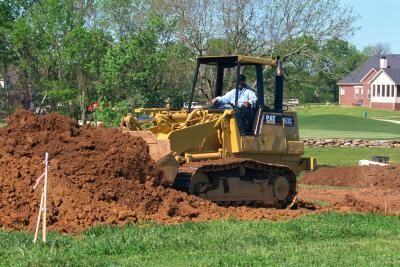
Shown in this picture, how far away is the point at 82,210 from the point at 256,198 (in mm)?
4707

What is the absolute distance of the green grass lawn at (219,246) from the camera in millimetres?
9289

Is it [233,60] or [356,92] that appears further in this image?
[356,92]

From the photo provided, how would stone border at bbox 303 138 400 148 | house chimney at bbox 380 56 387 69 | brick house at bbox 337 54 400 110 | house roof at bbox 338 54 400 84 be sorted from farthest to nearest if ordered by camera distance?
house roof at bbox 338 54 400 84 → house chimney at bbox 380 56 387 69 → brick house at bbox 337 54 400 110 → stone border at bbox 303 138 400 148

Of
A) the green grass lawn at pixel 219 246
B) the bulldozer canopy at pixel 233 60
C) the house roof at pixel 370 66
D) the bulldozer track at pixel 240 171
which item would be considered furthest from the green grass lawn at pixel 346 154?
the house roof at pixel 370 66

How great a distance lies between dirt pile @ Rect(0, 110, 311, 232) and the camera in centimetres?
1177

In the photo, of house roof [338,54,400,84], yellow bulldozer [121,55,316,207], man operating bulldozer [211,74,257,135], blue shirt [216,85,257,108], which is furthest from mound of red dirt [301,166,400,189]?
house roof [338,54,400,84]

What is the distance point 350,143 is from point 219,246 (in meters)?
33.5

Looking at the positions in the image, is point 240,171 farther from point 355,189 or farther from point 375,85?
point 375,85

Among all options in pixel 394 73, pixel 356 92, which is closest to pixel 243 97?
pixel 394 73

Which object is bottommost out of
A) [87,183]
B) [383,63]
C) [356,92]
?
[87,183]

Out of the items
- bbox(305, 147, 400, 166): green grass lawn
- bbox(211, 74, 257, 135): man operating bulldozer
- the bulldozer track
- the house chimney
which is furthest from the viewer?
the house chimney

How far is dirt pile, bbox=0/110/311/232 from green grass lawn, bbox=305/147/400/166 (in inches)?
715

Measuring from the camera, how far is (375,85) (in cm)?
10094

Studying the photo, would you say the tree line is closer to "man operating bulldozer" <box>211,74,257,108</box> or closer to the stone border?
the stone border
